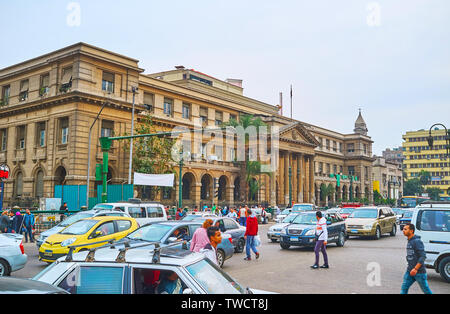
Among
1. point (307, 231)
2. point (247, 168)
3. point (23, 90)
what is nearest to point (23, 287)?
point (307, 231)

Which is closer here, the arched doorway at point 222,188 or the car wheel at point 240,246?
the car wheel at point 240,246

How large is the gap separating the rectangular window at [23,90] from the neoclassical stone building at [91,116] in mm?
112

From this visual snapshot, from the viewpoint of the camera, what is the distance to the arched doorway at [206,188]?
50.0 m

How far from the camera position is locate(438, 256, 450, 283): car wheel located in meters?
10.2

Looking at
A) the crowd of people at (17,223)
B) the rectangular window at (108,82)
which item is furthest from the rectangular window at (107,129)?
the crowd of people at (17,223)

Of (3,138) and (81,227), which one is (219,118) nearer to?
(3,138)

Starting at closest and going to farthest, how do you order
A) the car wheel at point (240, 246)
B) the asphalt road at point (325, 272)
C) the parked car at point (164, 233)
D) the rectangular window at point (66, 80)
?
the asphalt road at point (325, 272) → the parked car at point (164, 233) → the car wheel at point (240, 246) → the rectangular window at point (66, 80)

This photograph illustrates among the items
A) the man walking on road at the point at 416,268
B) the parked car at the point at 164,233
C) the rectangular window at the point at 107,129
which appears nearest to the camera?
the man walking on road at the point at 416,268

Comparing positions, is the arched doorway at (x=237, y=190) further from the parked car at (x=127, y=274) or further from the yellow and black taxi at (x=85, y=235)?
the parked car at (x=127, y=274)

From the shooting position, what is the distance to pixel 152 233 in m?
10.9
